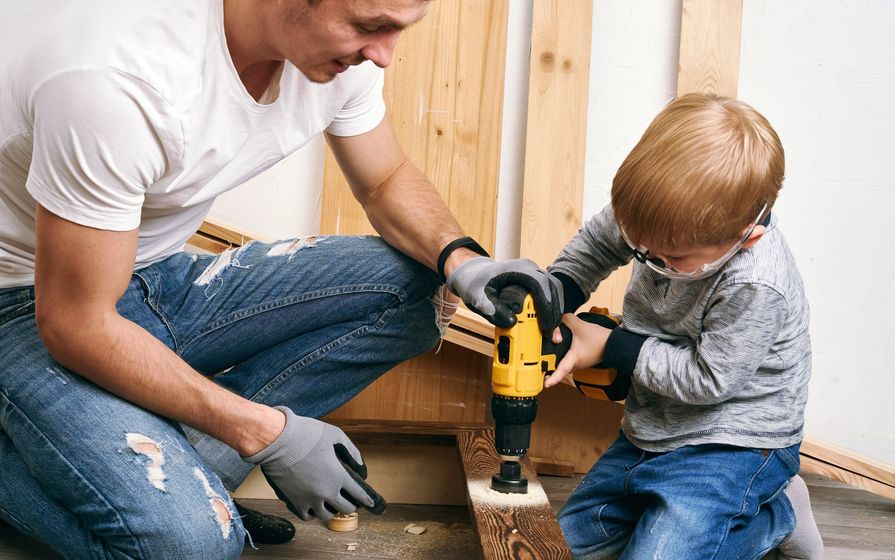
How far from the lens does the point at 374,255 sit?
6.00 ft

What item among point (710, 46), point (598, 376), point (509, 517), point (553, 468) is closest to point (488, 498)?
point (509, 517)

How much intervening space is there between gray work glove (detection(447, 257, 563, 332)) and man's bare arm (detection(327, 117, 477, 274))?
9cm

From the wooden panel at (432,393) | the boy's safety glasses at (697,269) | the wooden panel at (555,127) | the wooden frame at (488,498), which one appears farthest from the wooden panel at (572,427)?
the boy's safety glasses at (697,269)

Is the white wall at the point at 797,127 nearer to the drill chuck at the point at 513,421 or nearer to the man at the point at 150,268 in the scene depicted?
the man at the point at 150,268

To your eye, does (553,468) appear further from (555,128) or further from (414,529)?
(555,128)

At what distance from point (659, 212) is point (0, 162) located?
1.07m

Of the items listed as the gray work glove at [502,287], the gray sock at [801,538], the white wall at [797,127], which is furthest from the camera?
the white wall at [797,127]

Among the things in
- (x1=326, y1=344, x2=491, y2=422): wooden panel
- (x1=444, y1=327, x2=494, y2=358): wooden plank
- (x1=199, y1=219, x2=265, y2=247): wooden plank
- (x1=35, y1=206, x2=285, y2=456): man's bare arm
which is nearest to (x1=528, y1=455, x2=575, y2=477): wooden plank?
(x1=326, y1=344, x2=491, y2=422): wooden panel

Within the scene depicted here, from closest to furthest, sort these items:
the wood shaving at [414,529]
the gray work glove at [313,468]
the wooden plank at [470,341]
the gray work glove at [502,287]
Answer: the gray work glove at [313,468]
the gray work glove at [502,287]
the wood shaving at [414,529]
the wooden plank at [470,341]

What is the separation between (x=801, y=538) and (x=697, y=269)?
0.64 m

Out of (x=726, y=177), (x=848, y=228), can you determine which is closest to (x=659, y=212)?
(x=726, y=177)

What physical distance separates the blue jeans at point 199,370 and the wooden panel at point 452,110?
482 mm

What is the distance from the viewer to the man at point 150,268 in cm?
132

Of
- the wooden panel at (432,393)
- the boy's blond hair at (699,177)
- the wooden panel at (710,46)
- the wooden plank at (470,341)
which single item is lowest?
the wooden panel at (432,393)
